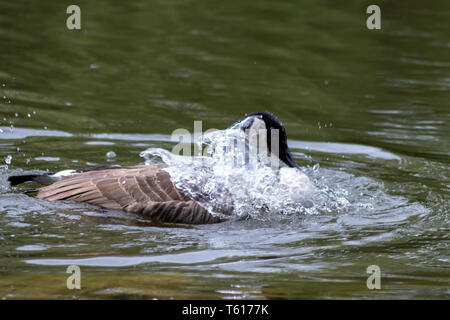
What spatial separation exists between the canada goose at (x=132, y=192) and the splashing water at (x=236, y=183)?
12 centimetres

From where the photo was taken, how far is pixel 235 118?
11477mm

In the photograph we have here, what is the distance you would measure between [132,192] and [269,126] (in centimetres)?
182

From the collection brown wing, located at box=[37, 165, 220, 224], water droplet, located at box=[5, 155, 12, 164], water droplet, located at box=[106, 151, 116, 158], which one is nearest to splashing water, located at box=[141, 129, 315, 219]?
brown wing, located at box=[37, 165, 220, 224]

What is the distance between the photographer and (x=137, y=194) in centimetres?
771

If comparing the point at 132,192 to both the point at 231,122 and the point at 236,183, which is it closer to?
the point at 236,183

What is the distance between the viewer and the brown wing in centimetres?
764

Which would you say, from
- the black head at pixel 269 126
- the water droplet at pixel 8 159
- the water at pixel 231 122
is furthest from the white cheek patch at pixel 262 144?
the water droplet at pixel 8 159

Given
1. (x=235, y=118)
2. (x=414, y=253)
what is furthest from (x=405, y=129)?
(x=414, y=253)

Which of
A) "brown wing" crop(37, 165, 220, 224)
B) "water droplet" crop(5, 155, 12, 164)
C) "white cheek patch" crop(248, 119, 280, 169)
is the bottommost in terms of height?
"brown wing" crop(37, 165, 220, 224)

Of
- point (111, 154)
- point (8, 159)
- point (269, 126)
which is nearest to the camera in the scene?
point (269, 126)

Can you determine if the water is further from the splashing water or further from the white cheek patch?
the white cheek patch

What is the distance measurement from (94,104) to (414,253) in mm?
6492

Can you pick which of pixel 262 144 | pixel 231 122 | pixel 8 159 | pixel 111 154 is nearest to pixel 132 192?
pixel 262 144

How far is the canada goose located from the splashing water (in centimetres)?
12
